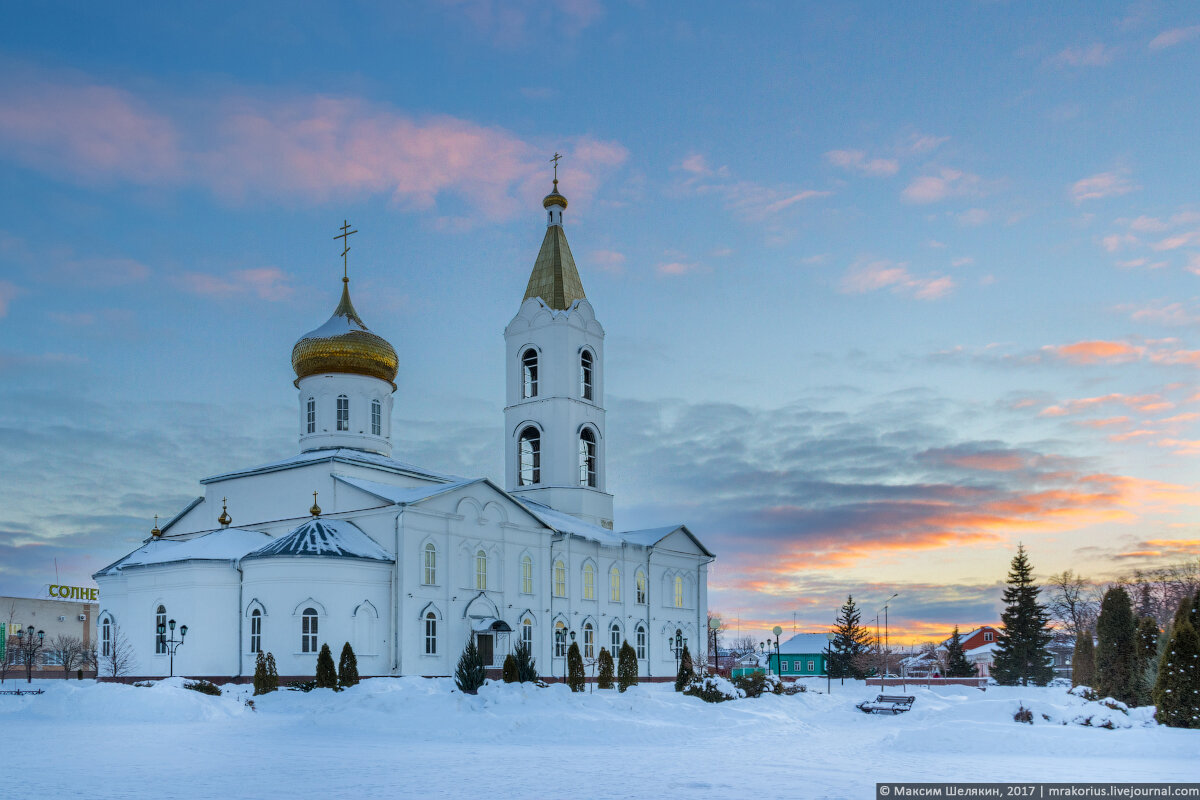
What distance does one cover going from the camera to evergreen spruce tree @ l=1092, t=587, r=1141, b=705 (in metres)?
25.5

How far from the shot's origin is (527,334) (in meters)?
48.8

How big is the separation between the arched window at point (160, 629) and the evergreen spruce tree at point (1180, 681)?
2828cm

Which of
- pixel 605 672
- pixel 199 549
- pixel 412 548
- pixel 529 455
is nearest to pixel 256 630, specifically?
pixel 199 549

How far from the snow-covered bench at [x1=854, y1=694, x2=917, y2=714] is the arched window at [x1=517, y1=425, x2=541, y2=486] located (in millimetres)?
19724

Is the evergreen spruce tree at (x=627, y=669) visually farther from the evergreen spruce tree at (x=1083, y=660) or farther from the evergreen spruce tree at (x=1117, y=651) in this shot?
the evergreen spruce tree at (x=1117, y=651)

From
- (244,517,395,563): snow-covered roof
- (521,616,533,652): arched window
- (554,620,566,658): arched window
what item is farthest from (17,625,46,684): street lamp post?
(554,620,566,658): arched window

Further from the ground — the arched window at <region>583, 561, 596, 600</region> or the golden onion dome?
the golden onion dome

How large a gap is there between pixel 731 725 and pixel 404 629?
481 inches

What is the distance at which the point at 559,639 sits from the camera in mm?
40906

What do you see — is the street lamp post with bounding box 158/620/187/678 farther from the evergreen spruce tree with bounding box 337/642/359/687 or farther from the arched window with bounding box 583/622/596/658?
the arched window with bounding box 583/622/596/658

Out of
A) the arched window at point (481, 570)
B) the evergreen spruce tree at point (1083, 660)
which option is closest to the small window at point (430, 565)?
the arched window at point (481, 570)

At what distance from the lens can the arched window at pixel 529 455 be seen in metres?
48.5

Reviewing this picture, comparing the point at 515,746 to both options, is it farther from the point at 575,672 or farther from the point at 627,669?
the point at 627,669

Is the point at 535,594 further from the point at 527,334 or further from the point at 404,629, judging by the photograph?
the point at 527,334
